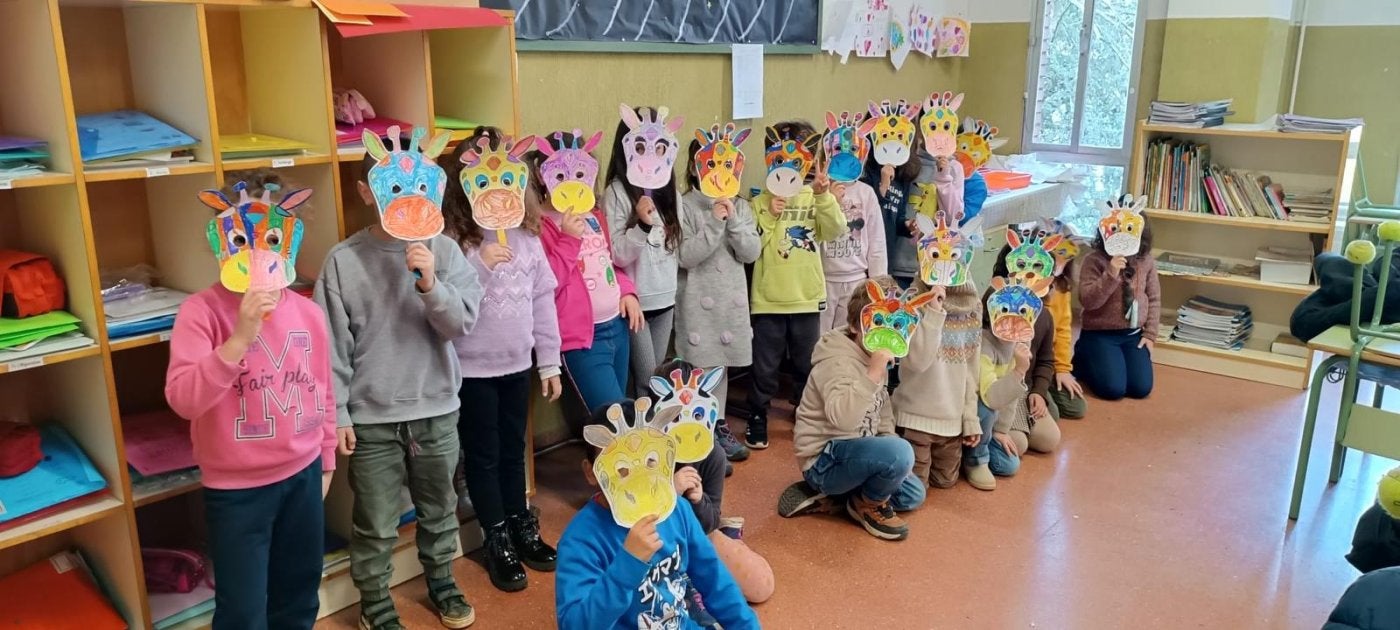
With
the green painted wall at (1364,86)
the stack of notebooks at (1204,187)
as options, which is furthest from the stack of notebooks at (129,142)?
the green painted wall at (1364,86)

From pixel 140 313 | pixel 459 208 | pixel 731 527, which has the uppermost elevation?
pixel 459 208

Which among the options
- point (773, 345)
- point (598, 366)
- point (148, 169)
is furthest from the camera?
point (773, 345)

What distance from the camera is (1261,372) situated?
4328 mm

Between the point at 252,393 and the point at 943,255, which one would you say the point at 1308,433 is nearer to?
the point at 943,255

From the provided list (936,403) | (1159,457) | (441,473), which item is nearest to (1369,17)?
(1159,457)

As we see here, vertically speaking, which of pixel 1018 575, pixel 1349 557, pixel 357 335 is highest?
pixel 357 335

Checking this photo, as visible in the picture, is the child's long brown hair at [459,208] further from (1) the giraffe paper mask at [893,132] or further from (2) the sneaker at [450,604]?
(1) the giraffe paper mask at [893,132]

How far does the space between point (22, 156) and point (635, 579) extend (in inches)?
55.6

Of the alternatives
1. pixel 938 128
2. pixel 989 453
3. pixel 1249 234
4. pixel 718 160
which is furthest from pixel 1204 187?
pixel 718 160

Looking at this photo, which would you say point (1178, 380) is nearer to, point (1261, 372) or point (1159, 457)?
point (1261, 372)

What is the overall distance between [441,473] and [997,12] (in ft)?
13.8

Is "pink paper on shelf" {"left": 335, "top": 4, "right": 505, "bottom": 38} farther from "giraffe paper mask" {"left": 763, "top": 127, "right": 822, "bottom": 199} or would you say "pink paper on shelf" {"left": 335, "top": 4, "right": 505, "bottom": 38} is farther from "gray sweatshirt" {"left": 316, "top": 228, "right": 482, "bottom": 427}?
"giraffe paper mask" {"left": 763, "top": 127, "right": 822, "bottom": 199}

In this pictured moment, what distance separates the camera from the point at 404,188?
2129mm

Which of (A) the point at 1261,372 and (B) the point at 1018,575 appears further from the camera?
(A) the point at 1261,372
